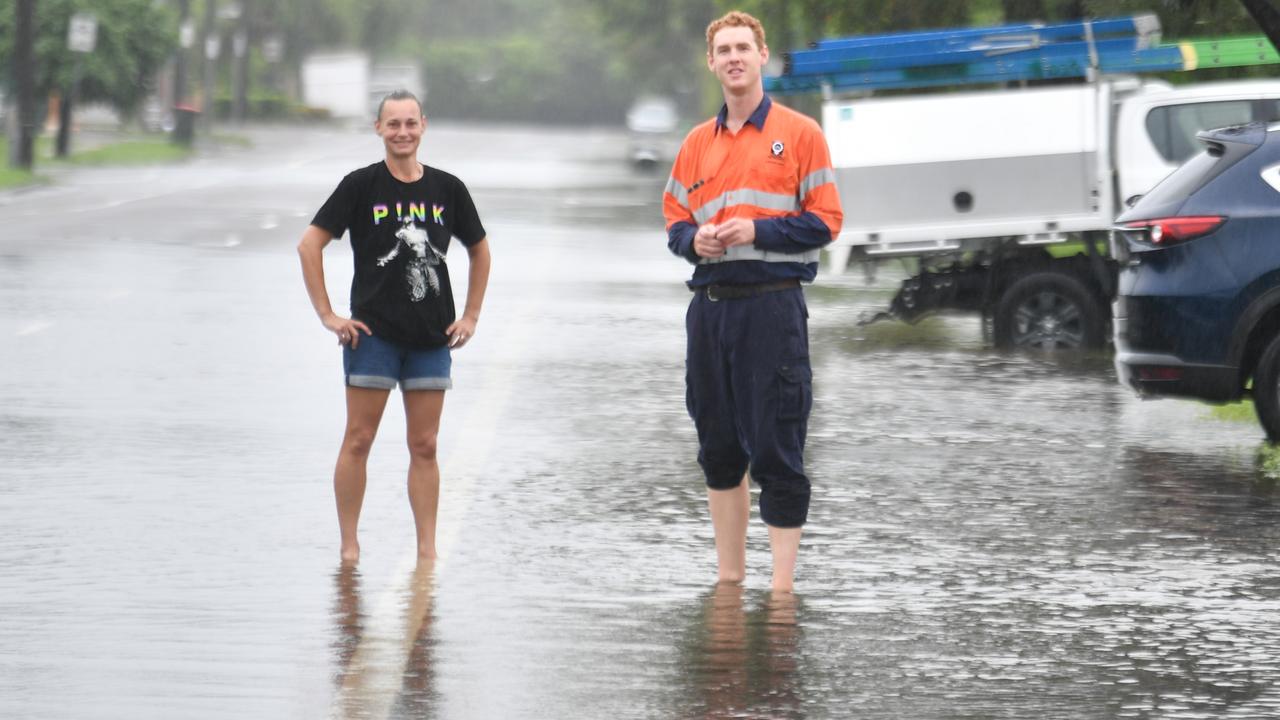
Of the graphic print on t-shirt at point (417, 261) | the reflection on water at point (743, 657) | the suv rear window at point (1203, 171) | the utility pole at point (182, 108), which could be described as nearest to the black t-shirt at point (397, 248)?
the graphic print on t-shirt at point (417, 261)

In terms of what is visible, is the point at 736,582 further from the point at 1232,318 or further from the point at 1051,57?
the point at 1051,57

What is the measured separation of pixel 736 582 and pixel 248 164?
49.0m

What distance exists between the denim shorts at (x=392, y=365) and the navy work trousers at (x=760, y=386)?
1.01 m

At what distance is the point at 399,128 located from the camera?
8.80 meters

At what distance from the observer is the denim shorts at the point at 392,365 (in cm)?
889

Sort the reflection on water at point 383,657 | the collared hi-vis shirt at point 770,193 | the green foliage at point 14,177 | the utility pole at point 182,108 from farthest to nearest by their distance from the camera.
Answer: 1. the utility pole at point 182,108
2. the green foliage at point 14,177
3. the collared hi-vis shirt at point 770,193
4. the reflection on water at point 383,657

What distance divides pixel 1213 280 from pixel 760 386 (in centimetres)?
457

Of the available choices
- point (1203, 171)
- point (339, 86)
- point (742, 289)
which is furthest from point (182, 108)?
point (742, 289)

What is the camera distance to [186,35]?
216 ft

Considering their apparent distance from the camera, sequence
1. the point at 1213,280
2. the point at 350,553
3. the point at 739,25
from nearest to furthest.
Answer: the point at 739,25, the point at 350,553, the point at 1213,280

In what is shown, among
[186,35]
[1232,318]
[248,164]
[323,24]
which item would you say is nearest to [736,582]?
[1232,318]

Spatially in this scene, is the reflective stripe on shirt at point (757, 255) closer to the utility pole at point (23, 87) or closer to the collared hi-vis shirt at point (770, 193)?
the collared hi-vis shirt at point (770, 193)

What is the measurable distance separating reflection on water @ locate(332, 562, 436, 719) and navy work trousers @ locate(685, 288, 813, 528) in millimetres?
1152

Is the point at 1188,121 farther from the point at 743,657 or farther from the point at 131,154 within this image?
the point at 131,154
